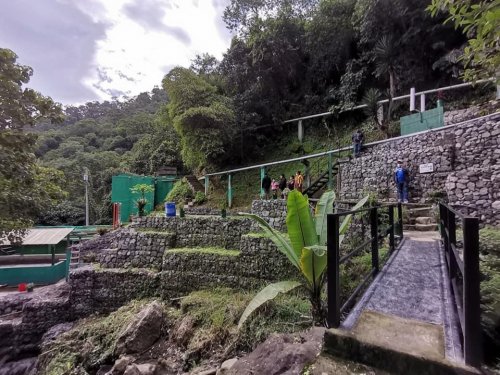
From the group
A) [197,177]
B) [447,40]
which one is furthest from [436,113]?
[197,177]

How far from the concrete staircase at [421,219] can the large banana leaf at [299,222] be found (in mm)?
3744

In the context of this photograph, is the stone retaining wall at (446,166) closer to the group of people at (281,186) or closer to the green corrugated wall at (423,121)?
the green corrugated wall at (423,121)

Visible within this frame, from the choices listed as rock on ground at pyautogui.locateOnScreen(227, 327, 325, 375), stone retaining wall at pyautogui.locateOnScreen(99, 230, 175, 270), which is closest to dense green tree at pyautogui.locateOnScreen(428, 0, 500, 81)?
rock on ground at pyautogui.locateOnScreen(227, 327, 325, 375)

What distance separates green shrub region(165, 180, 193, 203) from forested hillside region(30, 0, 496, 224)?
1.40 m

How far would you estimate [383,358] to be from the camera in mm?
1505

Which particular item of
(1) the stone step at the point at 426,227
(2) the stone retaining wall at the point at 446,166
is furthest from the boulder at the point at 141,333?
(2) the stone retaining wall at the point at 446,166

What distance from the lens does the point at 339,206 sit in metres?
6.95

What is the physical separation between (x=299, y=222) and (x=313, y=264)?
0.61 m

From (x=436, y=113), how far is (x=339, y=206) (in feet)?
16.2

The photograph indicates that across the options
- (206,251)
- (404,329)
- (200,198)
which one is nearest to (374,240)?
(404,329)

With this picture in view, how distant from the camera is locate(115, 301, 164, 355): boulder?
541cm

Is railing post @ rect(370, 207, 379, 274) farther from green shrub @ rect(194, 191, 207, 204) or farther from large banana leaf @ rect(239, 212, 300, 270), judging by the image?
green shrub @ rect(194, 191, 207, 204)

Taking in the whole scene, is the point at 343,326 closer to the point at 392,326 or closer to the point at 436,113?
the point at 392,326

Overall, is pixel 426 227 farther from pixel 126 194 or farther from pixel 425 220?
pixel 126 194
